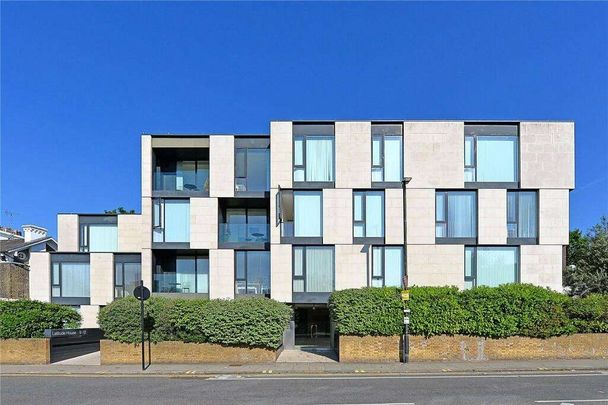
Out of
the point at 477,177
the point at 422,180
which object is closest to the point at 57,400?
the point at 422,180

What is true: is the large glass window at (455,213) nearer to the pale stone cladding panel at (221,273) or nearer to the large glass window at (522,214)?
the large glass window at (522,214)

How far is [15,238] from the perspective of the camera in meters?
39.4

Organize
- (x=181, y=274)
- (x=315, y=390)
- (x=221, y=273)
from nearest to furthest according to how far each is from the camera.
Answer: (x=315, y=390) → (x=221, y=273) → (x=181, y=274)

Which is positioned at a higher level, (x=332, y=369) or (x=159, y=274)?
(x=159, y=274)

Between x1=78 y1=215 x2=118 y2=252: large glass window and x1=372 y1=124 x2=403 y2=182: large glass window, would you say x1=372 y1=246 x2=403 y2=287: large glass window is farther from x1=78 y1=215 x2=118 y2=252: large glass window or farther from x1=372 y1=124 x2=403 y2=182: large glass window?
x1=78 y1=215 x2=118 y2=252: large glass window

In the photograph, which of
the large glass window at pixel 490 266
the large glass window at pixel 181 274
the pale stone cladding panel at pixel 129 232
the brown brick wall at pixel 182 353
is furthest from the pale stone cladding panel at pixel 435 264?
the pale stone cladding panel at pixel 129 232

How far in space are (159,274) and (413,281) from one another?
41.8ft

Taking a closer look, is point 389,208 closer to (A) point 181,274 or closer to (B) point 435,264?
(B) point 435,264

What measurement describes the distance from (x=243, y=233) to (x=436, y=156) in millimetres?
10336

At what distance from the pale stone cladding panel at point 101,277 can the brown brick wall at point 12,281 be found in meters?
12.8

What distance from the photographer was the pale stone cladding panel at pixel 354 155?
62.1 ft

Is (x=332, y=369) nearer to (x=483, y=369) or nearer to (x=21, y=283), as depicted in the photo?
(x=483, y=369)

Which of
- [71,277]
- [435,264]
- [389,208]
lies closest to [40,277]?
[71,277]

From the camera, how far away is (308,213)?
1906 cm
